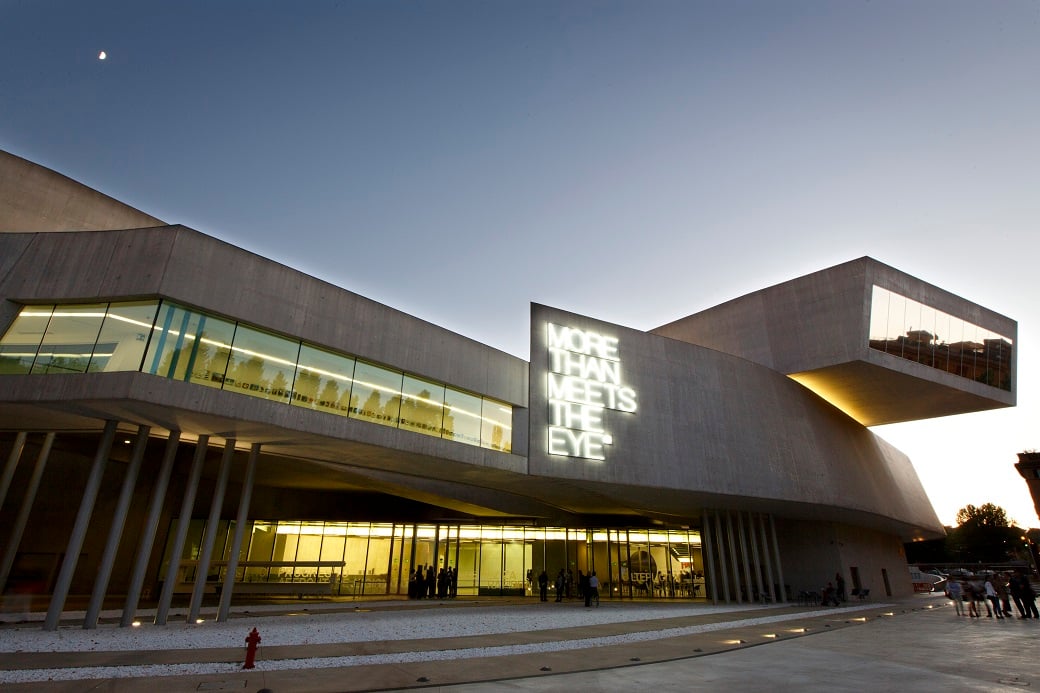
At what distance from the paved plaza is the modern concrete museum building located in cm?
396

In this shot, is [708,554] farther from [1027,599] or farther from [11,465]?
[11,465]

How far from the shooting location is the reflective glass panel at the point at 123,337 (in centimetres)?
1516

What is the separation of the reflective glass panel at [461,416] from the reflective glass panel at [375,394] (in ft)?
7.50

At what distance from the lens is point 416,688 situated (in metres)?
8.91

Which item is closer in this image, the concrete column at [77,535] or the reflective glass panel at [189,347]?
the concrete column at [77,535]

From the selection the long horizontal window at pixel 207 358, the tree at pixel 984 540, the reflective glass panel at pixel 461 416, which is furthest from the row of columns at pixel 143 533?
the tree at pixel 984 540

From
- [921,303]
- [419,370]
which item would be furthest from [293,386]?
[921,303]

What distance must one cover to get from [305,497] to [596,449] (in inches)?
748

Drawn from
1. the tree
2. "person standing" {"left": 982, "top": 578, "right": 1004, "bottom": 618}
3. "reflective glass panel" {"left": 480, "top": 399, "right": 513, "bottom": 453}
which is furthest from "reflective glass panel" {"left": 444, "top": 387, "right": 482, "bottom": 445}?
the tree

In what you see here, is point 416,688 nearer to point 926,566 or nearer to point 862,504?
point 862,504

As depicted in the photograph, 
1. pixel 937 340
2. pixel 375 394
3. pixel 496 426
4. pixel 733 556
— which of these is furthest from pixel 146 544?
pixel 937 340

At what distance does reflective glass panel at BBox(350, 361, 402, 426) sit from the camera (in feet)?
62.4

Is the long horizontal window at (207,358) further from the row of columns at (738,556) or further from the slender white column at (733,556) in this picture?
the slender white column at (733,556)

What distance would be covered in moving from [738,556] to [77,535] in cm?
3157
